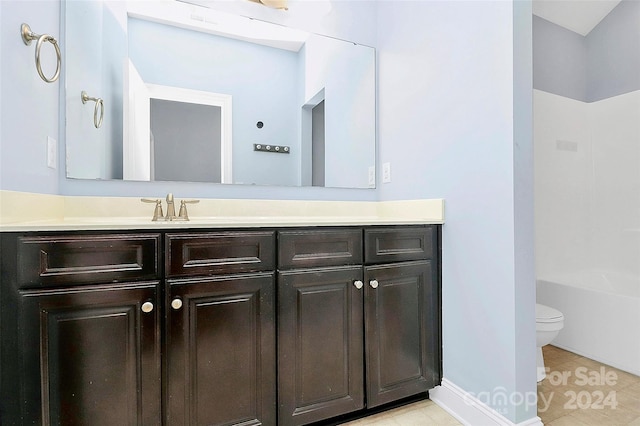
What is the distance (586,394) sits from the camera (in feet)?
5.48

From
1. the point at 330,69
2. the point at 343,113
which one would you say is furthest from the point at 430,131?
the point at 330,69

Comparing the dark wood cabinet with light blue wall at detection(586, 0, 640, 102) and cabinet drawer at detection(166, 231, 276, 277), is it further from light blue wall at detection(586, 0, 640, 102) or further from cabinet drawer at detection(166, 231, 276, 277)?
light blue wall at detection(586, 0, 640, 102)

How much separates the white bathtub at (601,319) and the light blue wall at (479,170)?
3.59ft

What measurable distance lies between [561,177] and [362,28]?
1959 millimetres

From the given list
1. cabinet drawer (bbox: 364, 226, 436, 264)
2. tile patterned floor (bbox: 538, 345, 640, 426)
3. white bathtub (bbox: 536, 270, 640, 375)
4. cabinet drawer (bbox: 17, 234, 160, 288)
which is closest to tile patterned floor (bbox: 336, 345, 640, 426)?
tile patterned floor (bbox: 538, 345, 640, 426)

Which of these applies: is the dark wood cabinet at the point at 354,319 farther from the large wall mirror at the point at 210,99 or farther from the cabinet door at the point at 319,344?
the large wall mirror at the point at 210,99

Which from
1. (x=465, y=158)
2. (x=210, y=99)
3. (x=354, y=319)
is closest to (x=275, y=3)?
(x=210, y=99)

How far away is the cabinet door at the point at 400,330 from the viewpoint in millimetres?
1453

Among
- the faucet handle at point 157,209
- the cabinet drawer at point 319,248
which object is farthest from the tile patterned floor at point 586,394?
the faucet handle at point 157,209

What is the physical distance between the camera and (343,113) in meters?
2.12

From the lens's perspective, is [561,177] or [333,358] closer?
[333,358]

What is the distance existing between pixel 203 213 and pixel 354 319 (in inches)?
36.5

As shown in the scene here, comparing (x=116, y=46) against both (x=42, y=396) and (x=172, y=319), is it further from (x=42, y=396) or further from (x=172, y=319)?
(x=42, y=396)

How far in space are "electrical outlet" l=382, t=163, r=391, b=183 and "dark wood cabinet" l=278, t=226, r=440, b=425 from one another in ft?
1.79
